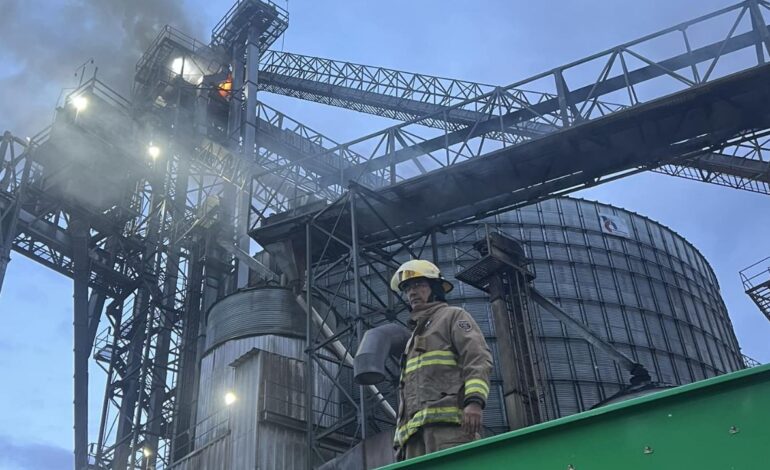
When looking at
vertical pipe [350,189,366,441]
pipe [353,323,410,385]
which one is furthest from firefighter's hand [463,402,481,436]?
vertical pipe [350,189,366,441]

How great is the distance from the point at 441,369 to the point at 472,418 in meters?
0.53

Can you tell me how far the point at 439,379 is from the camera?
5.29 meters

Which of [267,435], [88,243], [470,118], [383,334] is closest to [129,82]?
→ [88,243]

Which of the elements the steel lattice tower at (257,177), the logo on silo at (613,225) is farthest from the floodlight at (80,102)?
the logo on silo at (613,225)

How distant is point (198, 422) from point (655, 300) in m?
15.2

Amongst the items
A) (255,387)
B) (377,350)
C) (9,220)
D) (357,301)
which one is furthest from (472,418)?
(9,220)

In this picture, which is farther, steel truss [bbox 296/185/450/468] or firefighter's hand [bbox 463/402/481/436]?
steel truss [bbox 296/185/450/468]

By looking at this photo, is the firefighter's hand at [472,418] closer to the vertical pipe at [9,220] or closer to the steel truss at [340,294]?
the steel truss at [340,294]

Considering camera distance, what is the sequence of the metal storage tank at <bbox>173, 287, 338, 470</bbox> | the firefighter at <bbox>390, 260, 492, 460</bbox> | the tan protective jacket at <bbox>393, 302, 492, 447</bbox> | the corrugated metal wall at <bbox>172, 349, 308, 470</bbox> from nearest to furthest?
the firefighter at <bbox>390, 260, 492, 460</bbox>
the tan protective jacket at <bbox>393, 302, 492, 447</bbox>
the corrugated metal wall at <bbox>172, 349, 308, 470</bbox>
the metal storage tank at <bbox>173, 287, 338, 470</bbox>

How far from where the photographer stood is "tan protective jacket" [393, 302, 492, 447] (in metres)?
5.10

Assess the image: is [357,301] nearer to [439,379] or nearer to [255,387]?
[255,387]

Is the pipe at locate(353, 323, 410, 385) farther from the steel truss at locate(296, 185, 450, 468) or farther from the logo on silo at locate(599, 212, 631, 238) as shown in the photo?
the logo on silo at locate(599, 212, 631, 238)

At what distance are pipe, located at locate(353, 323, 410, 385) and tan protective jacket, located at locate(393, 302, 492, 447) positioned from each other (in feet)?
3.62

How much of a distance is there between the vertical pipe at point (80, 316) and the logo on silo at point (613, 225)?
17.5 m
